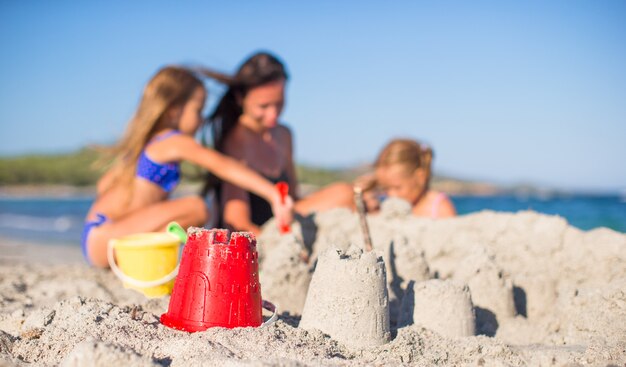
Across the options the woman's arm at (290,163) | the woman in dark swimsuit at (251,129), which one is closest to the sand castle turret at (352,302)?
the woman in dark swimsuit at (251,129)

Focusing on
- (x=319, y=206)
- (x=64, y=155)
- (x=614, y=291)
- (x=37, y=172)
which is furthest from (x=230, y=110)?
(x=64, y=155)

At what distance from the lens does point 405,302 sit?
7.77 feet

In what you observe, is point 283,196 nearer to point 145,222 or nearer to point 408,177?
point 145,222

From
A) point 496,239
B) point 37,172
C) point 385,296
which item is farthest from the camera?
point 37,172

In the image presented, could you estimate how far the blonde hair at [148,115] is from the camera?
3801mm

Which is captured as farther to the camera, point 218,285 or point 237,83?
point 237,83

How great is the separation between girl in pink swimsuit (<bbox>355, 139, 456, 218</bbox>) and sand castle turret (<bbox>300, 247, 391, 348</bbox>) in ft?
7.51

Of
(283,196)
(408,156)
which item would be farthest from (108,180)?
(408,156)

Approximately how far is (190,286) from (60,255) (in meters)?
5.86

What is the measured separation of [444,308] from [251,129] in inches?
101

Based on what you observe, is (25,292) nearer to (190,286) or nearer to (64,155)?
(190,286)

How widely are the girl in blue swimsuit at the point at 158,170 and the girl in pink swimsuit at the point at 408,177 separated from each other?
1.29 metres

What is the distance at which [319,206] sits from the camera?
12.5 feet

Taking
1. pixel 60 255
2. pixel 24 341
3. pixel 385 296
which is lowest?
pixel 60 255
